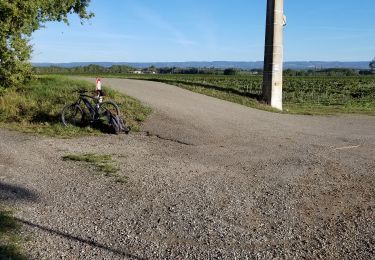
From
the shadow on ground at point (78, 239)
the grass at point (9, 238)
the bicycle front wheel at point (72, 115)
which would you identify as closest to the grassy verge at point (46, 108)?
the bicycle front wheel at point (72, 115)

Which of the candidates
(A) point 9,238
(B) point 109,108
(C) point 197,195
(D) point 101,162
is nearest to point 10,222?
(A) point 9,238

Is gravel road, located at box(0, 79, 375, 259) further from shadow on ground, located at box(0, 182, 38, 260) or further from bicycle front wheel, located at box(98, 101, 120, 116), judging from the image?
bicycle front wheel, located at box(98, 101, 120, 116)

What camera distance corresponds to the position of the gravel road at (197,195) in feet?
15.9

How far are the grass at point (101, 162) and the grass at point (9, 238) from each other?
2.19m

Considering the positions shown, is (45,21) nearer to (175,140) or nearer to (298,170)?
(175,140)

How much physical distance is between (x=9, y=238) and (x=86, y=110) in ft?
24.7

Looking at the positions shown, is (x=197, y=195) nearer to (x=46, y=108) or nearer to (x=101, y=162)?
(x=101, y=162)

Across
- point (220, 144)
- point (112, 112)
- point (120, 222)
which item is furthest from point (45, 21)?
point (120, 222)

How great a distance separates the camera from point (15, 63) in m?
14.6

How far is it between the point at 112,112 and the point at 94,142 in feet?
4.65

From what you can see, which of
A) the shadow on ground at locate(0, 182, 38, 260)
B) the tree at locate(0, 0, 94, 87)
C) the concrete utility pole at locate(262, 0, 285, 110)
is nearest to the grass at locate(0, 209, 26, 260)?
the shadow on ground at locate(0, 182, 38, 260)

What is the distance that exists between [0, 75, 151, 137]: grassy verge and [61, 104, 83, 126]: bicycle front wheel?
0.26 metres

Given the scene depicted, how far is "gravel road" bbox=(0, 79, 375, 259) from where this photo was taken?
4855mm

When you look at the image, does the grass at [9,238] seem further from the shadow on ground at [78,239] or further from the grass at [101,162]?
the grass at [101,162]
